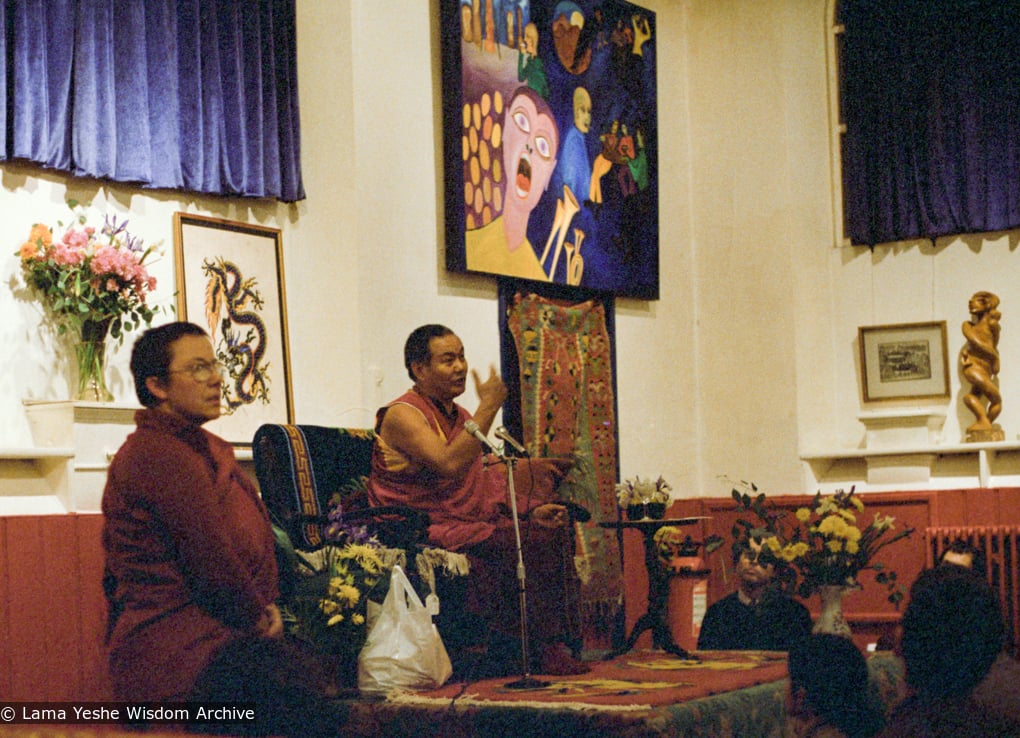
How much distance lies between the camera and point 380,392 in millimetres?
5672

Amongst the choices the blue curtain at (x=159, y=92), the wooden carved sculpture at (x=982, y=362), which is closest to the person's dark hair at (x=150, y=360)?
the blue curtain at (x=159, y=92)

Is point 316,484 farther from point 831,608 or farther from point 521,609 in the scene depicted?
point 831,608

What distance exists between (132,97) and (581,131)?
259 cm

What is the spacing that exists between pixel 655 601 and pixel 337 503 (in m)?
1.40

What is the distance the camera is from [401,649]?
3.89 metres

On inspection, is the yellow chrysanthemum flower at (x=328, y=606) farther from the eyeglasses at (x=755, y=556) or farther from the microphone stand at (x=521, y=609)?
the eyeglasses at (x=755, y=556)

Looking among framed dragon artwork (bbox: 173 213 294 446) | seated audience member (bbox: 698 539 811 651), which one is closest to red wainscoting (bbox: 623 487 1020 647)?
seated audience member (bbox: 698 539 811 651)

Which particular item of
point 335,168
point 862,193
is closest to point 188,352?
point 335,168

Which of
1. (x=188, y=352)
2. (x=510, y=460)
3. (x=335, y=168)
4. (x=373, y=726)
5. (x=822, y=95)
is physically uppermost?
(x=822, y=95)

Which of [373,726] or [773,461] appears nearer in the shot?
[373,726]

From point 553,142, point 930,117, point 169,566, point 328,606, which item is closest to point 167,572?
point 169,566

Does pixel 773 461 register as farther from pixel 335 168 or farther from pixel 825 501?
pixel 335 168

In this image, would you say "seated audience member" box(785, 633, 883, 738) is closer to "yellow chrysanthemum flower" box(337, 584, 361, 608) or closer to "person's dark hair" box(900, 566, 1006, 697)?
"person's dark hair" box(900, 566, 1006, 697)

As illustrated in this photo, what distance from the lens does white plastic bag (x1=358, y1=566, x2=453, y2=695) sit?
12.7 feet
